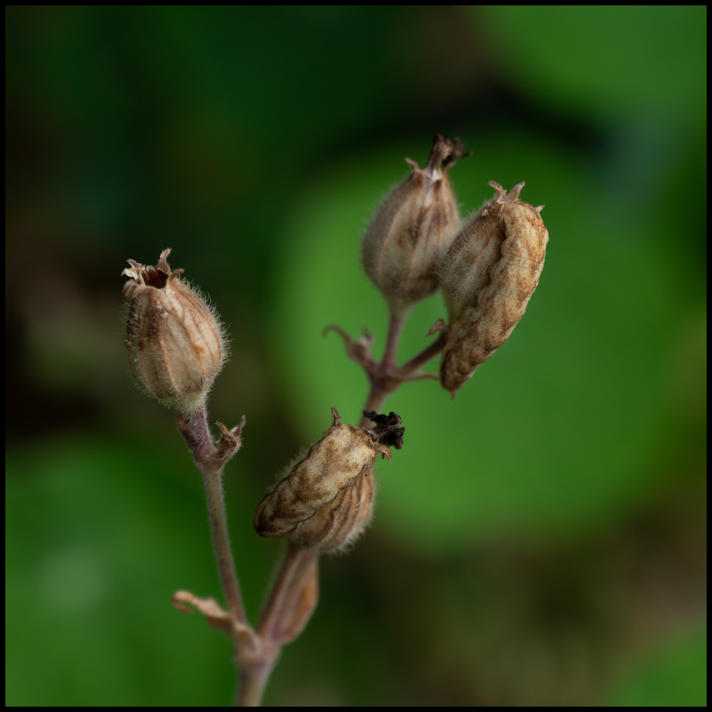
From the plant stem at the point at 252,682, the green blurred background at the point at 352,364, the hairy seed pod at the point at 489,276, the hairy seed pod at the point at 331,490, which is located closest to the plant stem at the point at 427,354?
the hairy seed pod at the point at 489,276

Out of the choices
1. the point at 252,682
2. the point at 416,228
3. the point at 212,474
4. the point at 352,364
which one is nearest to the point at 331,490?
the point at 212,474

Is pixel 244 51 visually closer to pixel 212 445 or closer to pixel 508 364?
pixel 508 364

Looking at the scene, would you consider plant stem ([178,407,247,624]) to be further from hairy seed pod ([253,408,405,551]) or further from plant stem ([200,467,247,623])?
hairy seed pod ([253,408,405,551])

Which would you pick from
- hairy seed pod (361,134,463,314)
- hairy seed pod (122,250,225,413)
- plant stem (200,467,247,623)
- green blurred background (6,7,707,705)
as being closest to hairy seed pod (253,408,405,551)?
plant stem (200,467,247,623)

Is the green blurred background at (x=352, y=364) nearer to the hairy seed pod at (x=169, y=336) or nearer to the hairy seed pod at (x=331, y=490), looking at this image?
the hairy seed pod at (x=331, y=490)

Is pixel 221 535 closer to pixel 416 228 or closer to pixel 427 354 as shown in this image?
pixel 427 354

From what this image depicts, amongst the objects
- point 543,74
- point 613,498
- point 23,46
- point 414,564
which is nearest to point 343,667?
point 414,564
